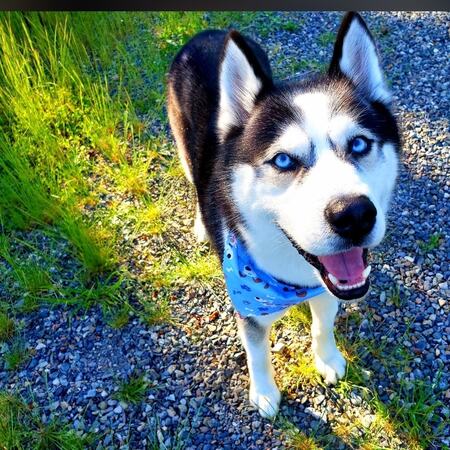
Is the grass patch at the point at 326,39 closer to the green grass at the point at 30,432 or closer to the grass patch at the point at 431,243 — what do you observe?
the grass patch at the point at 431,243

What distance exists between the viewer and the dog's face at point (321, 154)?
3.89 feet

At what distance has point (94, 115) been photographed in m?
2.58

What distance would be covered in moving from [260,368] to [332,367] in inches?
9.9

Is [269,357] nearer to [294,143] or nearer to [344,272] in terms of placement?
[344,272]

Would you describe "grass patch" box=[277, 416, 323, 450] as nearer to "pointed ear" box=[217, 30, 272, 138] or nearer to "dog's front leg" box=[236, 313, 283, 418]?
"dog's front leg" box=[236, 313, 283, 418]

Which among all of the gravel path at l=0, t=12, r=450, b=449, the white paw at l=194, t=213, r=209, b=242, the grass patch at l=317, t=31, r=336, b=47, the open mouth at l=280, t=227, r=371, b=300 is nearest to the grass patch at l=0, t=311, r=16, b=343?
the gravel path at l=0, t=12, r=450, b=449

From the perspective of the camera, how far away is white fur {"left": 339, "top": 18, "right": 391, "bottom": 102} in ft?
4.56

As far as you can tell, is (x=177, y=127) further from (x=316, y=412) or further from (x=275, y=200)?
(x=316, y=412)

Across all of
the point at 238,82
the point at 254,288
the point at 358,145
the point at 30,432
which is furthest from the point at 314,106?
the point at 30,432

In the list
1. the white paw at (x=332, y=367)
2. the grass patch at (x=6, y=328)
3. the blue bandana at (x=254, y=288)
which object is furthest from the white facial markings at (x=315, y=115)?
the grass patch at (x=6, y=328)

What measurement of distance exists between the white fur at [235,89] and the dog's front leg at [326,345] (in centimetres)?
64

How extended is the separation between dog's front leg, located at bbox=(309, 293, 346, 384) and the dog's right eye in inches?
23.7

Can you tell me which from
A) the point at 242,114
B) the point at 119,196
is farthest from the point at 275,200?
the point at 119,196

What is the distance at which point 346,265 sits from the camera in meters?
1.33
